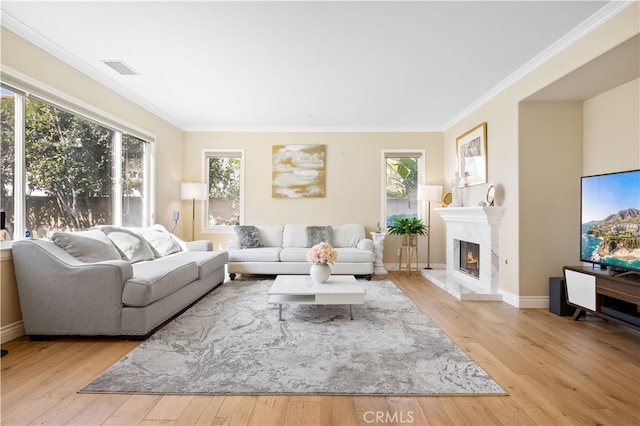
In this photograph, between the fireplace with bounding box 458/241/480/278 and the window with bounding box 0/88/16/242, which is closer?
the window with bounding box 0/88/16/242

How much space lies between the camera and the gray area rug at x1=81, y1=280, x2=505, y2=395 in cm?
194

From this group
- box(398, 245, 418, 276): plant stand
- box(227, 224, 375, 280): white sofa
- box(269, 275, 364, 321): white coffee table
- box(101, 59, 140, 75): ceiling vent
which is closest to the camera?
box(269, 275, 364, 321): white coffee table

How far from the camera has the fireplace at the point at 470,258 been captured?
14.9 ft

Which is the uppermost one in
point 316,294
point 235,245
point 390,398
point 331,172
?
point 331,172

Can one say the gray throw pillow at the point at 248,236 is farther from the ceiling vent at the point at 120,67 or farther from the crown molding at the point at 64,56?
the ceiling vent at the point at 120,67

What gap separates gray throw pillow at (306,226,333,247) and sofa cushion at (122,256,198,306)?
7.41ft

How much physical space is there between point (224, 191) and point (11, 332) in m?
3.81

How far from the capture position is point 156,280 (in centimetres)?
274

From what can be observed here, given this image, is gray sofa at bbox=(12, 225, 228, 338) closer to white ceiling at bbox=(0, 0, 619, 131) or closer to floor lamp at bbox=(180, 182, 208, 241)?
white ceiling at bbox=(0, 0, 619, 131)

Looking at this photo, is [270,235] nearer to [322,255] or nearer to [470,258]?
[322,255]

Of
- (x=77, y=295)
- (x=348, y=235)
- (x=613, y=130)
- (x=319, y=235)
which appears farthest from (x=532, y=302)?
(x=77, y=295)

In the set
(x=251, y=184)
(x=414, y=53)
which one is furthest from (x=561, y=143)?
(x=251, y=184)

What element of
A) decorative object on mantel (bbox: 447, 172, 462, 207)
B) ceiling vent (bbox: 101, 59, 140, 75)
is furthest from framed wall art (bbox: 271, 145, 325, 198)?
ceiling vent (bbox: 101, 59, 140, 75)

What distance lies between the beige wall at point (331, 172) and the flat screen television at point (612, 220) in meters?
2.93
